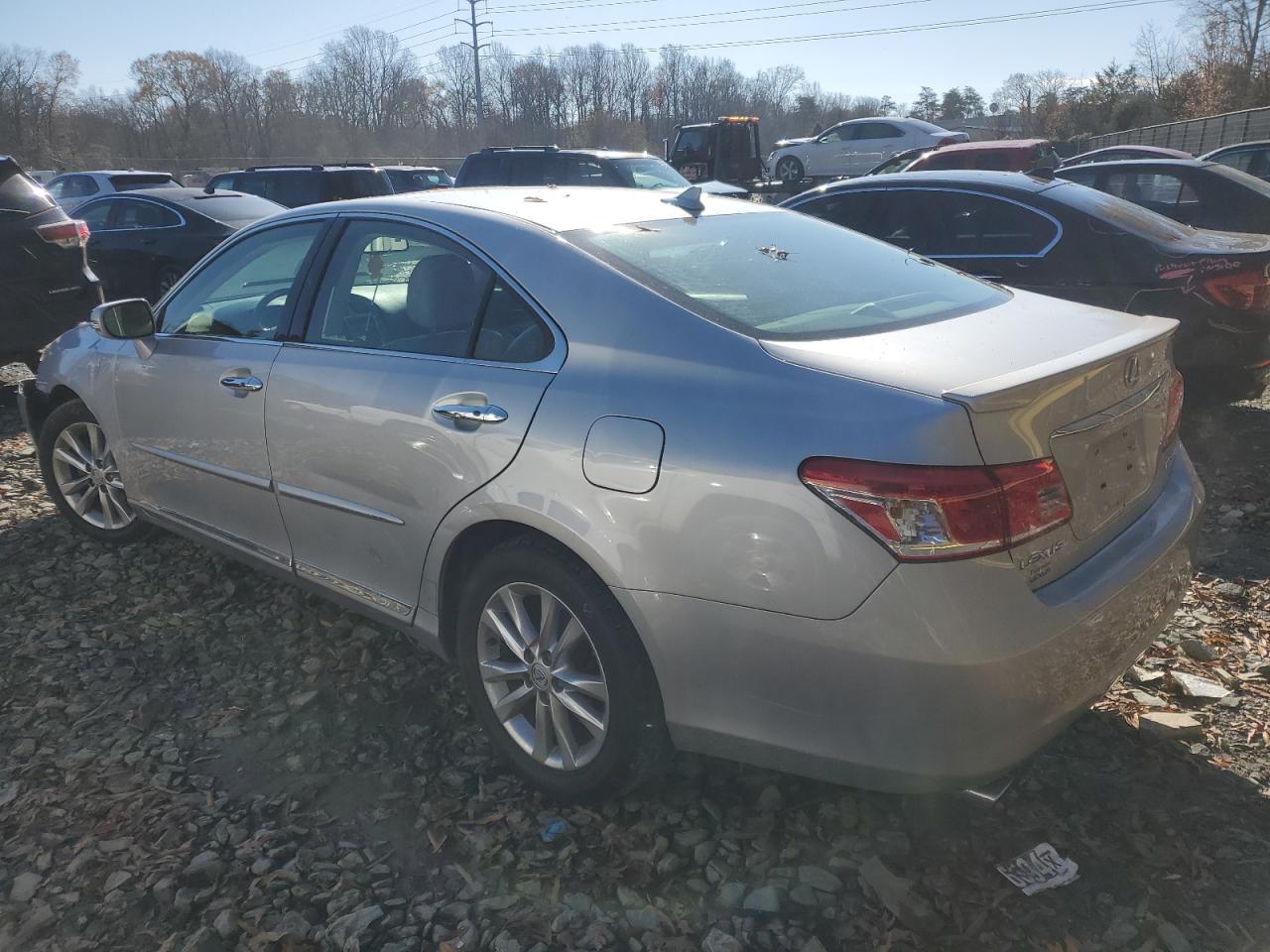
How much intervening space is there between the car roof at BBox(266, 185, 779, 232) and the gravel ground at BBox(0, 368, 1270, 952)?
1617 millimetres

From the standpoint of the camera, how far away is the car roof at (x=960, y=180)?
596 cm

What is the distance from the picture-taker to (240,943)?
2.25 meters

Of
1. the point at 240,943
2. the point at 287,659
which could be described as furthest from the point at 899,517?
the point at 287,659

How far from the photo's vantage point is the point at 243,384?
3348 mm

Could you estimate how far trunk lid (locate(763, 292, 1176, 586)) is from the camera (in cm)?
203

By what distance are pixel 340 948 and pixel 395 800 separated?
21.4 inches

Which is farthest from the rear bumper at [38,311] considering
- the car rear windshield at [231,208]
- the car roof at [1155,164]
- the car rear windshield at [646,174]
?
the car roof at [1155,164]

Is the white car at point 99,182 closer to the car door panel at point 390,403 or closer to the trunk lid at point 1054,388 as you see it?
the car door panel at point 390,403

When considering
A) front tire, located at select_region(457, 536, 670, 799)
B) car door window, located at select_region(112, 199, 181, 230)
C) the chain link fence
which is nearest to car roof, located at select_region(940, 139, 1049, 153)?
the chain link fence

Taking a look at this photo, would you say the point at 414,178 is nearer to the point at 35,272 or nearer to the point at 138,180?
the point at 138,180

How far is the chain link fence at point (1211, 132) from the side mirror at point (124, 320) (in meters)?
26.7

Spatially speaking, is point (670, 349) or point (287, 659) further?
point (287, 659)

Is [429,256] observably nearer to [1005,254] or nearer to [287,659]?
[287,659]

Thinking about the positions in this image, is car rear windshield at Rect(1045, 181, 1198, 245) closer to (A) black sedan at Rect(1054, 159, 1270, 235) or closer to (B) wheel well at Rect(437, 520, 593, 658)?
(A) black sedan at Rect(1054, 159, 1270, 235)
